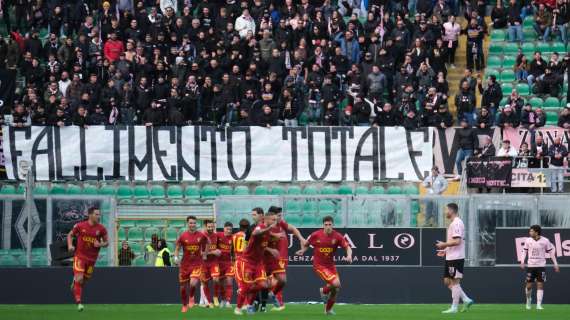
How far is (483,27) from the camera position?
4262 centimetres

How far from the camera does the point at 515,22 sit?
4338 centimetres

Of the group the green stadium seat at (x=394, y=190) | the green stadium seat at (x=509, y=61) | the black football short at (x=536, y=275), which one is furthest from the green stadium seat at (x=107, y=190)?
the green stadium seat at (x=509, y=61)

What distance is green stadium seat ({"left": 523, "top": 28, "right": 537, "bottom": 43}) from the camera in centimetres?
4395

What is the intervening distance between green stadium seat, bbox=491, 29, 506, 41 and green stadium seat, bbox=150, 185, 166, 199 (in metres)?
12.6

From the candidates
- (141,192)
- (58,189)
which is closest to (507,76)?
(141,192)

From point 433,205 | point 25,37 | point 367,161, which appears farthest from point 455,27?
point 25,37

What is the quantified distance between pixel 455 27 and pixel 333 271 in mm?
16928

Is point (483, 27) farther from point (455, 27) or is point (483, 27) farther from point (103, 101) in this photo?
point (103, 101)

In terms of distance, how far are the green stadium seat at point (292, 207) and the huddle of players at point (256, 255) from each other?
265 centimetres

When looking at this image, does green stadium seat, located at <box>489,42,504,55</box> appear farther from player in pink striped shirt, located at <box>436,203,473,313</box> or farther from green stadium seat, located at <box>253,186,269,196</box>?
player in pink striped shirt, located at <box>436,203,473,313</box>

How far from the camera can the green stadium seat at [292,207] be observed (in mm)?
34875

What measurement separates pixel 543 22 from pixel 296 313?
62.2 ft

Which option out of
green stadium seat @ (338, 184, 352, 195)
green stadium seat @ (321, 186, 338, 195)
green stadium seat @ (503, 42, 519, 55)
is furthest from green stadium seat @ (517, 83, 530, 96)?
green stadium seat @ (321, 186, 338, 195)

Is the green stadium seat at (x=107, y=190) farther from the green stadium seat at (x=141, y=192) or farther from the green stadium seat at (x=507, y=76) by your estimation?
the green stadium seat at (x=507, y=76)
